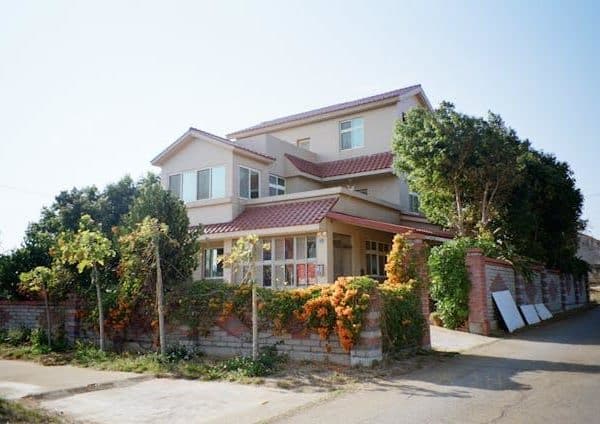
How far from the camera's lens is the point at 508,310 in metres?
16.8

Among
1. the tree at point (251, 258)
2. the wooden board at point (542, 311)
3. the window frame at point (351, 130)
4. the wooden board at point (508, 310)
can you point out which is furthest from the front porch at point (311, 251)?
the wooden board at point (542, 311)

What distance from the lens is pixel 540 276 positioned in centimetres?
2322

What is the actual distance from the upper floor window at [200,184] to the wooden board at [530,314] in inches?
496

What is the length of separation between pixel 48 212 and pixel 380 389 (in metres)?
17.7

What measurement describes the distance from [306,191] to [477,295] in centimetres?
870

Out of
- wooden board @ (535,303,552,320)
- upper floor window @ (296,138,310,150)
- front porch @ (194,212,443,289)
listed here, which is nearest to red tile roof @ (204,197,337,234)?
front porch @ (194,212,443,289)

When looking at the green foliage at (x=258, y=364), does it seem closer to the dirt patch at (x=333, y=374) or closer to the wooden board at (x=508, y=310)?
the dirt patch at (x=333, y=374)

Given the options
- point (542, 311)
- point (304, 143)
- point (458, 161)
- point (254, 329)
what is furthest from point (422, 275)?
point (304, 143)

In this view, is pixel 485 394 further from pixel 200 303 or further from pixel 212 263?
pixel 212 263

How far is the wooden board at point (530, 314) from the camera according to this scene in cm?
1873

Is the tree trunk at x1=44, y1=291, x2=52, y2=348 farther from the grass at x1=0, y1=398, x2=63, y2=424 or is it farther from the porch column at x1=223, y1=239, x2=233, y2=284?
the grass at x1=0, y1=398, x2=63, y2=424

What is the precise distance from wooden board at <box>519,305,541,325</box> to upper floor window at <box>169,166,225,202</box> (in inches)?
496

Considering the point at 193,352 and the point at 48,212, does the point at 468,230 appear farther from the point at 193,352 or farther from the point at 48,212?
the point at 48,212

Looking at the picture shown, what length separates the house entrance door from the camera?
1848cm
